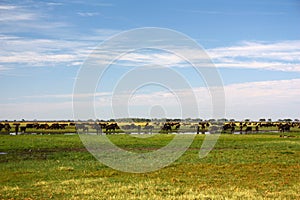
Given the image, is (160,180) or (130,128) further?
(130,128)

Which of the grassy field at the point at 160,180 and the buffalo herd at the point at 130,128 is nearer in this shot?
the grassy field at the point at 160,180

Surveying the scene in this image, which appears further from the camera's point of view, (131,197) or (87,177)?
(87,177)

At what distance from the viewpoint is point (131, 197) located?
17.5 m

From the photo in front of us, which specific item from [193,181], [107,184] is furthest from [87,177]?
[193,181]

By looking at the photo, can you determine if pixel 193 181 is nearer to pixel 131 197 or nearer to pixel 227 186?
pixel 227 186

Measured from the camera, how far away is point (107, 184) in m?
20.9

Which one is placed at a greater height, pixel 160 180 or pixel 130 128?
pixel 130 128

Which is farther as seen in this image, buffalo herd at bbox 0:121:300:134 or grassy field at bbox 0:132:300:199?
buffalo herd at bbox 0:121:300:134

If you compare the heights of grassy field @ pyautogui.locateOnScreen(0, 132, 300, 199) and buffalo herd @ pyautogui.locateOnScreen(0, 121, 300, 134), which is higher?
buffalo herd @ pyautogui.locateOnScreen(0, 121, 300, 134)

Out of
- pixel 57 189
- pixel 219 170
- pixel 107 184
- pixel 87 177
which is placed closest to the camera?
pixel 57 189

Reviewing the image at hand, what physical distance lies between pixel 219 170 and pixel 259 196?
8.42 m

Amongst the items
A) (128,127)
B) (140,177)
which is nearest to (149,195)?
(140,177)

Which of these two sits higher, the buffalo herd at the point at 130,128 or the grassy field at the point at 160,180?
the buffalo herd at the point at 130,128

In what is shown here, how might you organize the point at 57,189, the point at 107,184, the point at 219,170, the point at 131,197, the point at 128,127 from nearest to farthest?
the point at 131,197
the point at 57,189
the point at 107,184
the point at 219,170
the point at 128,127
